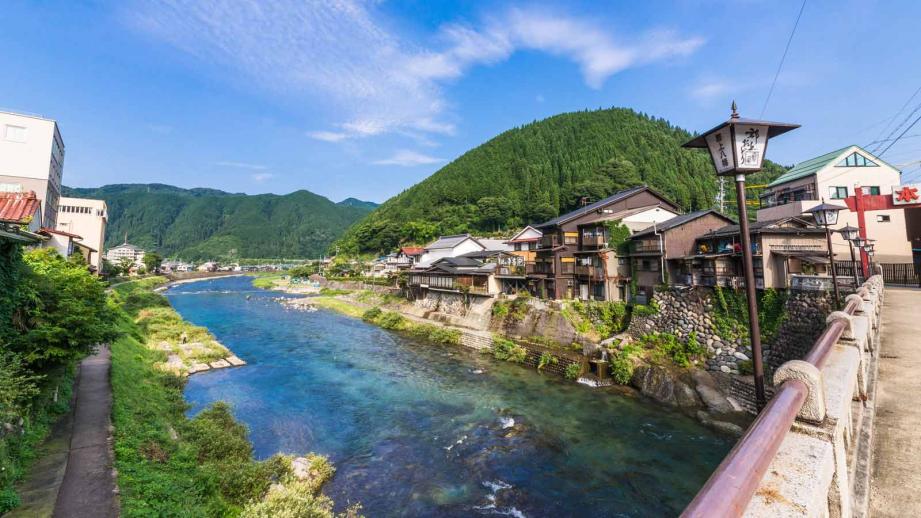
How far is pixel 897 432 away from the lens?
4.90 meters

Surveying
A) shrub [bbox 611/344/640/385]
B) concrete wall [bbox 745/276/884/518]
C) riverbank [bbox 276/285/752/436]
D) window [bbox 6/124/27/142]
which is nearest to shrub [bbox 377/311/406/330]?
riverbank [bbox 276/285/752/436]

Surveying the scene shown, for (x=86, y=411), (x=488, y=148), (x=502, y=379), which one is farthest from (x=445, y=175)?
(x=86, y=411)

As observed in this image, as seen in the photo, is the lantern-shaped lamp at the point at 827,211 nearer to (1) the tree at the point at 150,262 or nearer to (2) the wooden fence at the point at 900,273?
(2) the wooden fence at the point at 900,273

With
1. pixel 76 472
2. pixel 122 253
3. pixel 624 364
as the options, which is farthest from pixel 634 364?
pixel 122 253

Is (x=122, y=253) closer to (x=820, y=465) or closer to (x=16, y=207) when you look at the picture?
(x=16, y=207)

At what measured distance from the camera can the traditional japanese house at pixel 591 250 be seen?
99.7 ft

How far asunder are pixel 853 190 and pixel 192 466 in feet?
140

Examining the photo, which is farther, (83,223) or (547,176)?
(547,176)

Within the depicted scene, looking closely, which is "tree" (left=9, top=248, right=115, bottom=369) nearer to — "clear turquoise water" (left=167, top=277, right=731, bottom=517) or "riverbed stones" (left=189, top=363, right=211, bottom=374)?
"clear turquoise water" (left=167, top=277, right=731, bottom=517)

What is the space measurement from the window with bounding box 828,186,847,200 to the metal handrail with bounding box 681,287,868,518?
36.3 m

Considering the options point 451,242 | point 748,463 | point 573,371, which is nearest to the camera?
point 748,463

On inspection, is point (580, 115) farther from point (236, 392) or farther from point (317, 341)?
point (236, 392)

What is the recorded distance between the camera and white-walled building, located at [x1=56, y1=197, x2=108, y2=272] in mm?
40594

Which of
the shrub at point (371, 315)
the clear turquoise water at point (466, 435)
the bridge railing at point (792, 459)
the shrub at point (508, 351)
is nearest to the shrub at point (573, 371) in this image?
the clear turquoise water at point (466, 435)
